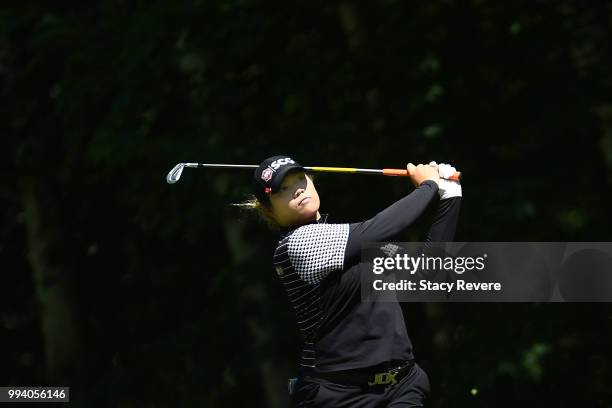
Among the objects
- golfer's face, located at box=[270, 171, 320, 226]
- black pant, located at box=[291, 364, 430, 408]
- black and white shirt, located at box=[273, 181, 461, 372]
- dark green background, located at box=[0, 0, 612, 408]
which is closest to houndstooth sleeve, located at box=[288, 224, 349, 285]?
black and white shirt, located at box=[273, 181, 461, 372]

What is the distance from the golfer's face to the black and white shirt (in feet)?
0.37

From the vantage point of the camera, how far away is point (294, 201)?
5.00 m

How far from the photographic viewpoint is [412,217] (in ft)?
15.4

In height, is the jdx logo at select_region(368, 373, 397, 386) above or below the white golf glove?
below

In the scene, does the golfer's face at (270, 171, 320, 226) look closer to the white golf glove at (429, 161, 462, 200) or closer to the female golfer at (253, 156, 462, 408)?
the female golfer at (253, 156, 462, 408)

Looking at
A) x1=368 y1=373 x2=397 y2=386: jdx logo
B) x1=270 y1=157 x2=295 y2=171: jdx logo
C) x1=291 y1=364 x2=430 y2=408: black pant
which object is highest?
x1=270 y1=157 x2=295 y2=171: jdx logo

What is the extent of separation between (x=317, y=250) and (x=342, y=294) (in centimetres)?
21

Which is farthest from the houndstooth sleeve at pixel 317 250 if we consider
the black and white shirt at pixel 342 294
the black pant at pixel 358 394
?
the black pant at pixel 358 394

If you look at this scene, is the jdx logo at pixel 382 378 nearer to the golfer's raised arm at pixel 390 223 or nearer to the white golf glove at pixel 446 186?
the golfer's raised arm at pixel 390 223

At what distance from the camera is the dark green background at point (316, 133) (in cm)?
916

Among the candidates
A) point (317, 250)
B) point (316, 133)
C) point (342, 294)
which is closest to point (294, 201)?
point (317, 250)

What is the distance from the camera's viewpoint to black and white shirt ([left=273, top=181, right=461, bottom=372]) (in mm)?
4758

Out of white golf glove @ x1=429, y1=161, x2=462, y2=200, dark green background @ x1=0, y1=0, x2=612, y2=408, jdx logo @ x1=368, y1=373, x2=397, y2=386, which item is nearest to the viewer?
jdx logo @ x1=368, y1=373, x2=397, y2=386

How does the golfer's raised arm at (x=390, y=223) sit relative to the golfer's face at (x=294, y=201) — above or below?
below
